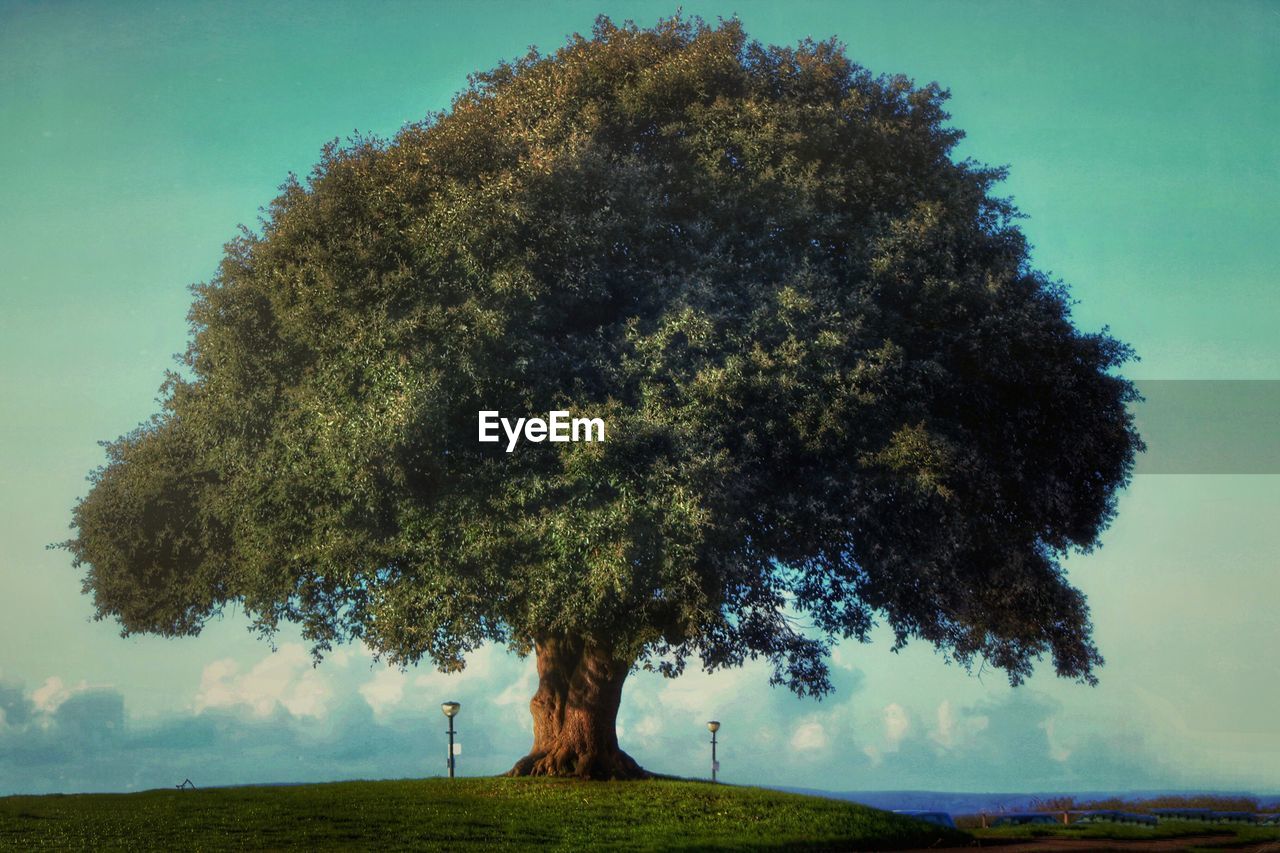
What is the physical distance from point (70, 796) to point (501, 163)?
19.2 meters

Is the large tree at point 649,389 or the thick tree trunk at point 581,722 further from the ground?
the large tree at point 649,389

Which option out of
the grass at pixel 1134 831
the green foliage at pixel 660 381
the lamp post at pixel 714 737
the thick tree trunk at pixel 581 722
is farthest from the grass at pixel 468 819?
the lamp post at pixel 714 737

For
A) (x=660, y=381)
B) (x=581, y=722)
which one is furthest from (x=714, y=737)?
(x=660, y=381)

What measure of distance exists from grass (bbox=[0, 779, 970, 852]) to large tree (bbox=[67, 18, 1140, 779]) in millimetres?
2552

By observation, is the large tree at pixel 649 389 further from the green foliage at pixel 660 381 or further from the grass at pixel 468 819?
the grass at pixel 468 819

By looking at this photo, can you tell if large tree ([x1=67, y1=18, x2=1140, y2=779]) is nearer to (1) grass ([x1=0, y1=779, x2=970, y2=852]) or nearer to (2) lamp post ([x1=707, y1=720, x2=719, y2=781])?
(1) grass ([x1=0, y1=779, x2=970, y2=852])

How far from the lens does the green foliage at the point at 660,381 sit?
23.0m

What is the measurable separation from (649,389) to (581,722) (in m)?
9.68

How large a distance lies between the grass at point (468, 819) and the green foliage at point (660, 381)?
342 centimetres

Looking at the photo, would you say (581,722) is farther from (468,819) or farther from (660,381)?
(660,381)

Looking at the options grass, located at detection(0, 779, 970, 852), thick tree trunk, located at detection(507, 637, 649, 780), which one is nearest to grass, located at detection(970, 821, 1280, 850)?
grass, located at detection(0, 779, 970, 852)

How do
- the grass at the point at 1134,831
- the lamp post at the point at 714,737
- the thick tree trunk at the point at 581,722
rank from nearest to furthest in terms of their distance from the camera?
the grass at the point at 1134,831 < the thick tree trunk at the point at 581,722 < the lamp post at the point at 714,737

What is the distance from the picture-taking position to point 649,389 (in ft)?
74.1

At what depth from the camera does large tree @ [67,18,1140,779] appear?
75.7ft
